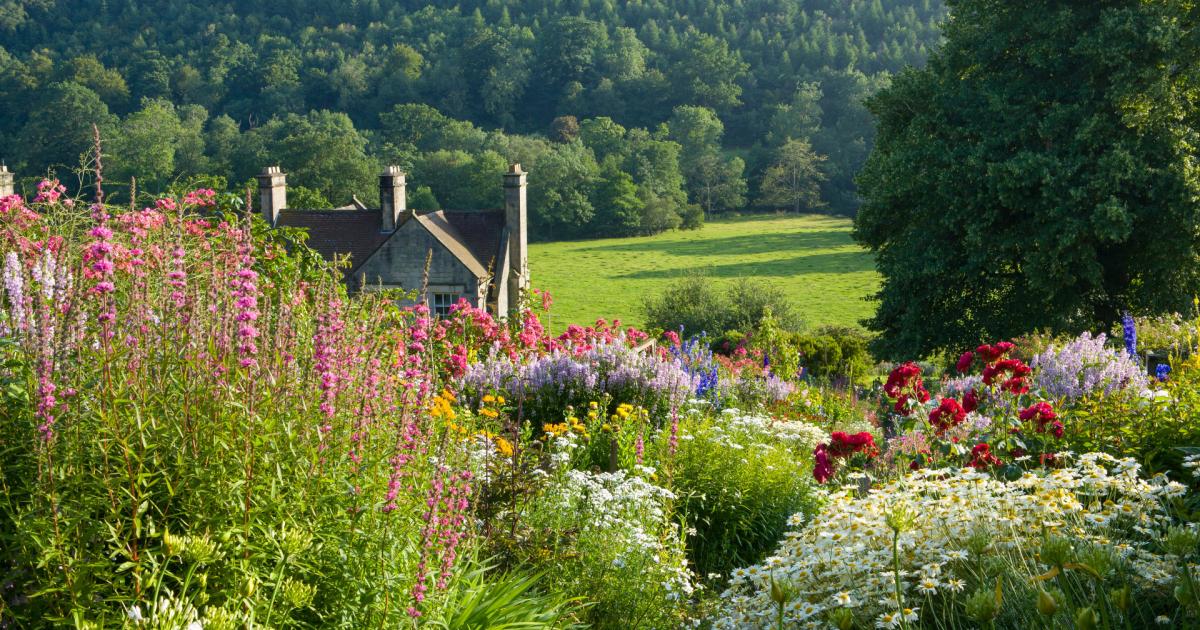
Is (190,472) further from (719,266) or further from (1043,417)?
(719,266)

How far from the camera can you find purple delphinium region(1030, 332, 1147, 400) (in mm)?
6509

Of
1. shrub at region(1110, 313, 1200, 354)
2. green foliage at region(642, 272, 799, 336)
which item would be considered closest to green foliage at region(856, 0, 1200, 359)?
shrub at region(1110, 313, 1200, 354)

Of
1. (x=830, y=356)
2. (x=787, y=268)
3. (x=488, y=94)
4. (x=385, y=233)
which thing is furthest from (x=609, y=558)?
(x=488, y=94)

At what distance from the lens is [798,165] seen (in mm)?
76375

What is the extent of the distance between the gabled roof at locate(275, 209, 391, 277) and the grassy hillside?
10.1 m

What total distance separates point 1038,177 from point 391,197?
20071 mm

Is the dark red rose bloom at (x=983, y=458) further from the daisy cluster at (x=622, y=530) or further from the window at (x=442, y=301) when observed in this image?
the window at (x=442, y=301)

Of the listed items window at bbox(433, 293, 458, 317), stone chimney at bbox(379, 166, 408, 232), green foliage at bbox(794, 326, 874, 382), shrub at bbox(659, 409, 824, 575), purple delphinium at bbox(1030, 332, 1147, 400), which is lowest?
green foliage at bbox(794, 326, 874, 382)

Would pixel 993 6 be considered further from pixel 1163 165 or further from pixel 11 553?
pixel 11 553

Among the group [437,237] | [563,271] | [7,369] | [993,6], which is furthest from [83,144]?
[7,369]

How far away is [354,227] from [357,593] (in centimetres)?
2886

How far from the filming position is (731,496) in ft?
20.0

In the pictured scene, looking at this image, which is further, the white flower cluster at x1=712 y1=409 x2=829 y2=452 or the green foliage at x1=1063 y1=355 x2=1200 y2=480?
the white flower cluster at x1=712 y1=409 x2=829 y2=452

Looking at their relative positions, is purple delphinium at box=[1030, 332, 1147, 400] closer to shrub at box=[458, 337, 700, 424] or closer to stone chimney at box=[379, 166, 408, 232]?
shrub at box=[458, 337, 700, 424]
